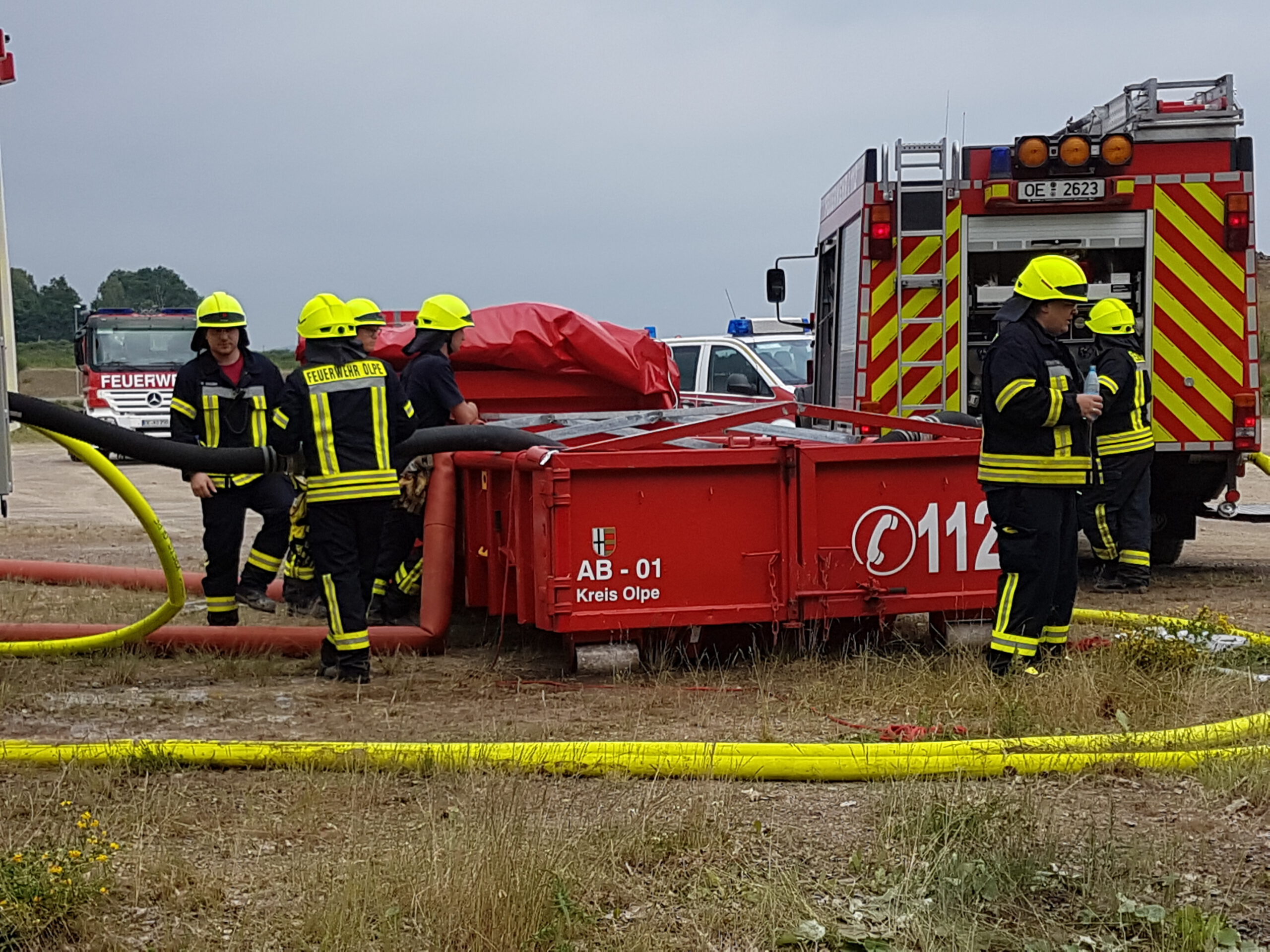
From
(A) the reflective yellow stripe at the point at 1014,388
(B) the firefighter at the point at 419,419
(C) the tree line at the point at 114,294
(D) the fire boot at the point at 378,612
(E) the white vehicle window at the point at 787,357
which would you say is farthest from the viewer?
(C) the tree line at the point at 114,294

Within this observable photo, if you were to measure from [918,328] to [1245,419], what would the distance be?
6.44 ft

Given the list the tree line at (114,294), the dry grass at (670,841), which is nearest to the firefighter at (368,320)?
the dry grass at (670,841)

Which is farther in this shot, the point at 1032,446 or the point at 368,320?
the point at 368,320

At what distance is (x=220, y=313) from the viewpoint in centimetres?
752

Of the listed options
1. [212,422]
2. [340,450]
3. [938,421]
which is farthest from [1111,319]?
[212,422]

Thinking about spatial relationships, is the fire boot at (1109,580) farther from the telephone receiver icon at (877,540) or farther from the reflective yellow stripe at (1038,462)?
the reflective yellow stripe at (1038,462)

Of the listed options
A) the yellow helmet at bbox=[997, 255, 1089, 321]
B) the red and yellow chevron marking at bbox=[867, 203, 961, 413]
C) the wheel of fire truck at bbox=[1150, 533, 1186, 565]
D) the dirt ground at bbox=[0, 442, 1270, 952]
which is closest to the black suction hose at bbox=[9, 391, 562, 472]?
the dirt ground at bbox=[0, 442, 1270, 952]

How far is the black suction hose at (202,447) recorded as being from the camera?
5.88 m

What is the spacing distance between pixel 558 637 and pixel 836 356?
12.2 ft

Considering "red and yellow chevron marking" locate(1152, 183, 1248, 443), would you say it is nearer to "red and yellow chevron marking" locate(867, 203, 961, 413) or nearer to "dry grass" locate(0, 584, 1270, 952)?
"red and yellow chevron marking" locate(867, 203, 961, 413)

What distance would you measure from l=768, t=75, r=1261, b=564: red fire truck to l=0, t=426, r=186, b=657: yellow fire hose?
4.43 meters

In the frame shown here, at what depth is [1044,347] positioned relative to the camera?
20.2 feet

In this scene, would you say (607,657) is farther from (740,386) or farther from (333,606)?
(740,386)

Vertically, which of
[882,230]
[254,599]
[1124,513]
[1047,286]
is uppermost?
[882,230]
